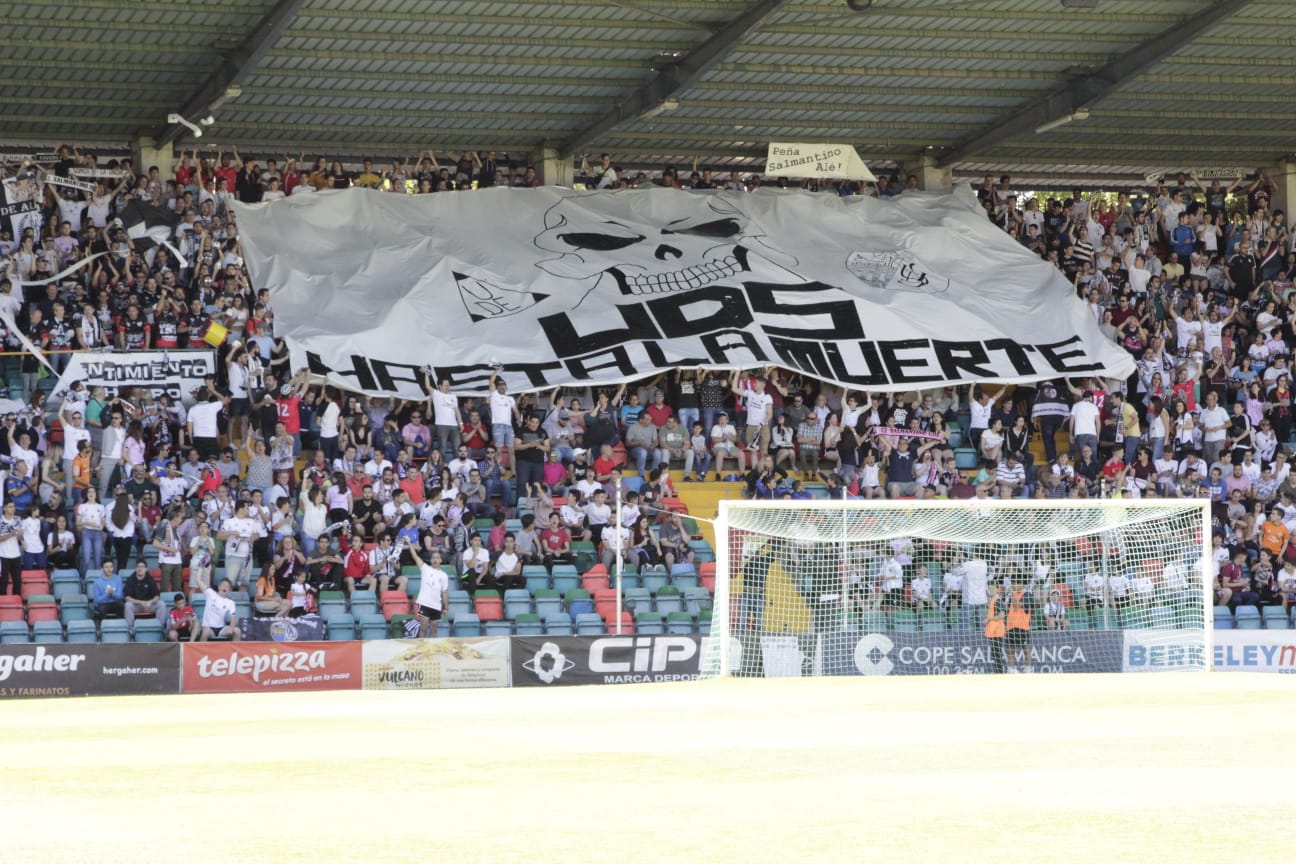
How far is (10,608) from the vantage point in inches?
833

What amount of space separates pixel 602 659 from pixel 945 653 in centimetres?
433

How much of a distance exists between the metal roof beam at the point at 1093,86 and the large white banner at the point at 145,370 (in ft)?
49.6

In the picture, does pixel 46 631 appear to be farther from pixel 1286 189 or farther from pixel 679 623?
pixel 1286 189

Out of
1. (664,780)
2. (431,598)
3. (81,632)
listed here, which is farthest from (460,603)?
(664,780)

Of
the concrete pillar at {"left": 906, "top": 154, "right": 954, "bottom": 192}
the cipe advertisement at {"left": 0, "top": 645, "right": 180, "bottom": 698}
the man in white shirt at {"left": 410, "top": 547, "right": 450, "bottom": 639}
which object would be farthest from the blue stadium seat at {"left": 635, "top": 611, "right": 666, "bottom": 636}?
the concrete pillar at {"left": 906, "top": 154, "right": 954, "bottom": 192}

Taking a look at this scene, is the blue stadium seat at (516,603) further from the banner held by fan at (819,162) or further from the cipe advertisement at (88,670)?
the banner held by fan at (819,162)

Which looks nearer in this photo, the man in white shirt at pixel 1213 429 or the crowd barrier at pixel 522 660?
the crowd barrier at pixel 522 660

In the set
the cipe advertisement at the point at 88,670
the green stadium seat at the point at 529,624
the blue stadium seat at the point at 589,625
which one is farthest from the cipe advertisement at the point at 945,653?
the cipe advertisement at the point at 88,670

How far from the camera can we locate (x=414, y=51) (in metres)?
27.0

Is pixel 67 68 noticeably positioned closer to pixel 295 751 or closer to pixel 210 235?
pixel 210 235

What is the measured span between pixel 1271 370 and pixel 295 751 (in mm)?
22455

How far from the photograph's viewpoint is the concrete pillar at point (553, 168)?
31875mm

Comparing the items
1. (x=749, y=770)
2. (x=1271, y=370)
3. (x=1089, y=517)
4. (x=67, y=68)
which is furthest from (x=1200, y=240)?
(x=749, y=770)

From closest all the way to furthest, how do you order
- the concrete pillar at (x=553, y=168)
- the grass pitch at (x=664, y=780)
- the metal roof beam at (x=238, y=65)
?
the grass pitch at (x=664, y=780)
the metal roof beam at (x=238, y=65)
the concrete pillar at (x=553, y=168)
